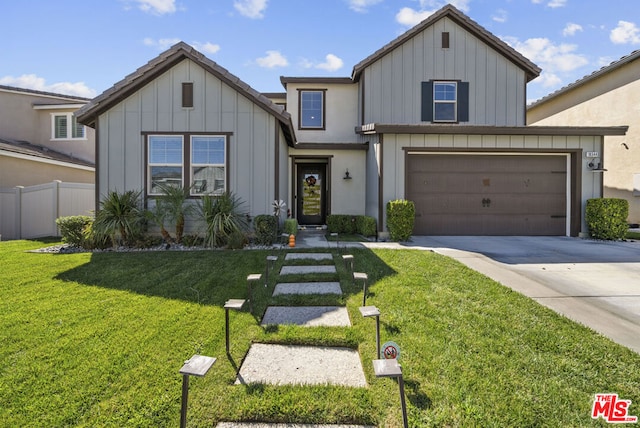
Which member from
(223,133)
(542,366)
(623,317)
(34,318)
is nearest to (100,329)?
(34,318)

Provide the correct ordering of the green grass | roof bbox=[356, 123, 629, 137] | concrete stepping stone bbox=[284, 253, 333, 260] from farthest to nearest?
roof bbox=[356, 123, 629, 137] < concrete stepping stone bbox=[284, 253, 333, 260] < the green grass

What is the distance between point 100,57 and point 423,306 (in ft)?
39.6

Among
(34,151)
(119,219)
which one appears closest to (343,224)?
(119,219)

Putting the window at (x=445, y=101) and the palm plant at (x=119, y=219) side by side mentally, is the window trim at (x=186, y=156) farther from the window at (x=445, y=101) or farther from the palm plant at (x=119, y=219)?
the window at (x=445, y=101)

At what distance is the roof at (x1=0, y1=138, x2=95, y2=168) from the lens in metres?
11.6

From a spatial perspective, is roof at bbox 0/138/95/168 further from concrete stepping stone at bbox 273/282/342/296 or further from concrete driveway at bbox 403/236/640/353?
concrete driveway at bbox 403/236/640/353

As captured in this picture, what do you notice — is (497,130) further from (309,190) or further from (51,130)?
(51,130)

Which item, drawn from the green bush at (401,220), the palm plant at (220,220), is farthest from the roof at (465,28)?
the palm plant at (220,220)

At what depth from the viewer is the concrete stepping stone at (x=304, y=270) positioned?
18.0 ft

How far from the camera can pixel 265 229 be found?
7.98 meters

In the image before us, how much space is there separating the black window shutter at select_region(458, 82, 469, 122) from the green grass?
8355 mm

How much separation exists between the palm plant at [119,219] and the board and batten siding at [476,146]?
641cm

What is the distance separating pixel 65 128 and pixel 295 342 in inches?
701

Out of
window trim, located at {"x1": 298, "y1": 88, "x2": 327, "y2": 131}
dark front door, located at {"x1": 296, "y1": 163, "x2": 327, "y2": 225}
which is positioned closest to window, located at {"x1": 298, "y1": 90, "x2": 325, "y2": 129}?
window trim, located at {"x1": 298, "y1": 88, "x2": 327, "y2": 131}
